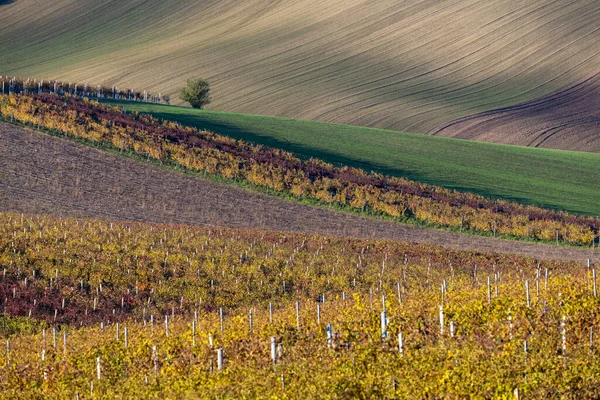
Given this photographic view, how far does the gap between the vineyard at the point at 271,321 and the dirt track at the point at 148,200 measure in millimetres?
6302

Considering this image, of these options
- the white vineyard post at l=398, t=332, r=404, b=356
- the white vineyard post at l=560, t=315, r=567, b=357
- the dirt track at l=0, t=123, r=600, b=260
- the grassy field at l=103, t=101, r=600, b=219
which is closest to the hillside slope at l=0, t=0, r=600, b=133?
the grassy field at l=103, t=101, r=600, b=219

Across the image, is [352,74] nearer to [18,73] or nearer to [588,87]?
[588,87]

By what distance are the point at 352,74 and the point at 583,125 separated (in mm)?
29051

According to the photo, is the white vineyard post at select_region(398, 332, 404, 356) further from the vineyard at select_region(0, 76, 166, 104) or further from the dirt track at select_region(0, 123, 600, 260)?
the vineyard at select_region(0, 76, 166, 104)

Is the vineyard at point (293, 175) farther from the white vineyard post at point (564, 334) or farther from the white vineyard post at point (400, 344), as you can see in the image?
the white vineyard post at point (400, 344)

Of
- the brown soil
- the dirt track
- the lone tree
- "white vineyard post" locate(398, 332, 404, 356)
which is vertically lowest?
"white vineyard post" locate(398, 332, 404, 356)

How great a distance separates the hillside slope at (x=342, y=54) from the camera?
351ft

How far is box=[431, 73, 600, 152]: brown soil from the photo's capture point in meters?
94.9

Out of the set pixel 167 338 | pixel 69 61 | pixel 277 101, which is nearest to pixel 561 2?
pixel 277 101

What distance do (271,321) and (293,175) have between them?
123 ft

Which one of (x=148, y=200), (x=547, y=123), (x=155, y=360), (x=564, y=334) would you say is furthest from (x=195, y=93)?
(x=564, y=334)

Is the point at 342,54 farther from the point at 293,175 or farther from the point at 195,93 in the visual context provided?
the point at 293,175

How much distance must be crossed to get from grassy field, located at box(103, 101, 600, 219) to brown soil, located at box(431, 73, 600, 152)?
8050 millimetres

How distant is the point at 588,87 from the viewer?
108000mm
